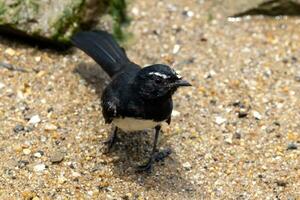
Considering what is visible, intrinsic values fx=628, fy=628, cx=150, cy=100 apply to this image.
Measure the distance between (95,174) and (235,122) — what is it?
5.93ft

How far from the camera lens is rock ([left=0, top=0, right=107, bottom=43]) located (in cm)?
748

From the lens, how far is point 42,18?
7.53m

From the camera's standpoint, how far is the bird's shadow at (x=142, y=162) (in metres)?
6.30

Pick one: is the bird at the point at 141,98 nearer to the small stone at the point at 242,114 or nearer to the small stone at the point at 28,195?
the small stone at the point at 28,195

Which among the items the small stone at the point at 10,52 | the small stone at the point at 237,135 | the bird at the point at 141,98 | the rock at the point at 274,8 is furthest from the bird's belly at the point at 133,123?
the rock at the point at 274,8

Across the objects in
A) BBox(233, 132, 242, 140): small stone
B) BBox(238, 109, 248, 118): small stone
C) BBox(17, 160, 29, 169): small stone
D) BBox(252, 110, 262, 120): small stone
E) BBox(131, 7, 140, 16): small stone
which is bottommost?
BBox(233, 132, 242, 140): small stone

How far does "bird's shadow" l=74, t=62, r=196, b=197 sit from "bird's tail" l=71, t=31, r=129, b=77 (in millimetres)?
759

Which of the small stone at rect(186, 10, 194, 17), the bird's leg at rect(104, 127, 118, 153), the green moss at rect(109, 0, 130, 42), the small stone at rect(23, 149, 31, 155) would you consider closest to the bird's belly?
the bird's leg at rect(104, 127, 118, 153)

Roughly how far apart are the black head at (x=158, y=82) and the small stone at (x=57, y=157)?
1.15 meters

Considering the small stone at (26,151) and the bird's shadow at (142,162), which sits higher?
the small stone at (26,151)

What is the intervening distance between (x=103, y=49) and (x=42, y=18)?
3.10ft

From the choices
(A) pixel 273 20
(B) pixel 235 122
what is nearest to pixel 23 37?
(B) pixel 235 122

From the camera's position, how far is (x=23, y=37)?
774 centimetres

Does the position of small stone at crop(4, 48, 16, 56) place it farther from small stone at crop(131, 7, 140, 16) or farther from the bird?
small stone at crop(131, 7, 140, 16)
